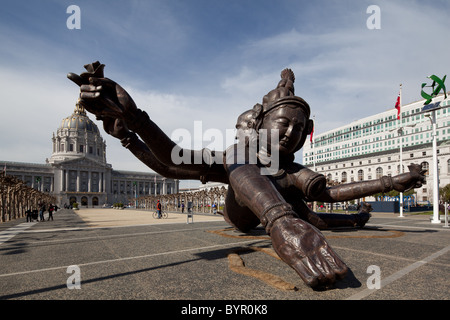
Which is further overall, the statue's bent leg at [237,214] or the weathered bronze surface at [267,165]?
the statue's bent leg at [237,214]

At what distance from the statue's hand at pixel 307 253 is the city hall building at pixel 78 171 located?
300 ft

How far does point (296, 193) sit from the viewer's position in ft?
20.1

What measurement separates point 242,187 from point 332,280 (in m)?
1.87

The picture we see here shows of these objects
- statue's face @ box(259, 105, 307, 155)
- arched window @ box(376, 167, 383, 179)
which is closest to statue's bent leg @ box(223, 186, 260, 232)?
statue's face @ box(259, 105, 307, 155)

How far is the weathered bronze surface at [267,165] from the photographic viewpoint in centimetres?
333

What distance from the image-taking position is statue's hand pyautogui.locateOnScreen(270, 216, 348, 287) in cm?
308

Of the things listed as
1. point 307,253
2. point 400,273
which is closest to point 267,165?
point 307,253

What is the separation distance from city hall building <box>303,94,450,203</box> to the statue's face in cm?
6556

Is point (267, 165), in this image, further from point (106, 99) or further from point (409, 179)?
point (409, 179)

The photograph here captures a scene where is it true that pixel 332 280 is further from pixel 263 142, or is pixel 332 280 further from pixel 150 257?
pixel 150 257
